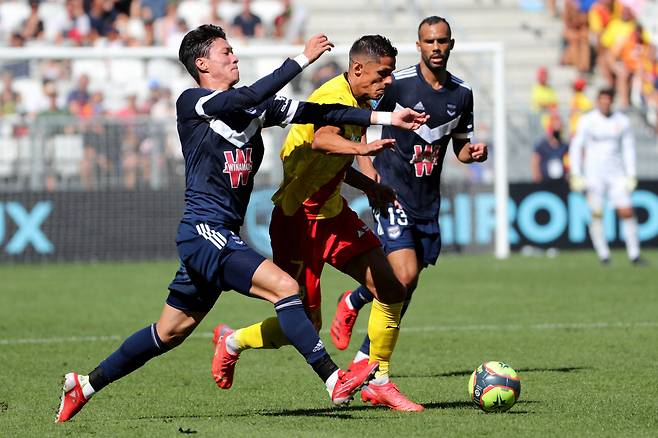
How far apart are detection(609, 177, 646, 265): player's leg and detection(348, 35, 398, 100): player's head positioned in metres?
12.0

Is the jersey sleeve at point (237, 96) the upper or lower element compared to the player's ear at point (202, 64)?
lower

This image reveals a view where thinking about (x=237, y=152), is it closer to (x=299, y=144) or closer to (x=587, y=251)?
(x=299, y=144)

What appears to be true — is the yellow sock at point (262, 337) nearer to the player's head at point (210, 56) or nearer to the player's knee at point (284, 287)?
the player's knee at point (284, 287)

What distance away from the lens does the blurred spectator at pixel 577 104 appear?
23.6 m

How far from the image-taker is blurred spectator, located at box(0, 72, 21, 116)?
2089cm

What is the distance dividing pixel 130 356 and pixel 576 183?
1462 centimetres

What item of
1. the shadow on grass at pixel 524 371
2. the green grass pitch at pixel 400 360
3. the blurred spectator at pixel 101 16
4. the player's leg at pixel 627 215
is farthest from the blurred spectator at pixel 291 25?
the shadow on grass at pixel 524 371

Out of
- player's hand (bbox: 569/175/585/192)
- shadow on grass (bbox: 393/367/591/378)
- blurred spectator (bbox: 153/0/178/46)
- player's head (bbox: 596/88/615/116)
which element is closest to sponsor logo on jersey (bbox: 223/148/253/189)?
shadow on grass (bbox: 393/367/591/378)

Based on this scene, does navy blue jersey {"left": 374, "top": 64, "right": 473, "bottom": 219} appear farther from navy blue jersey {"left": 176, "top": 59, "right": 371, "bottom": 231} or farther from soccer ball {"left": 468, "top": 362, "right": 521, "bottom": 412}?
navy blue jersey {"left": 176, "top": 59, "right": 371, "bottom": 231}

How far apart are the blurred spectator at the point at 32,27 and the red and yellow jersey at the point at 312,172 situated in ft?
54.4

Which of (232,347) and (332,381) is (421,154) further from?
(332,381)

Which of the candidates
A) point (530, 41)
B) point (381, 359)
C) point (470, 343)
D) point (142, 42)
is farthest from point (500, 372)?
point (530, 41)

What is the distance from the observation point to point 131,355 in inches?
310

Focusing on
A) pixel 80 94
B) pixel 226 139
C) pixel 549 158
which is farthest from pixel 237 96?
pixel 549 158
